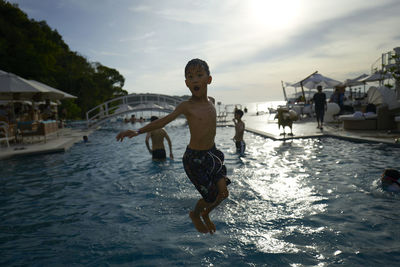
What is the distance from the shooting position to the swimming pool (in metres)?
3.32

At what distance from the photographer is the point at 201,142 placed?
105 inches

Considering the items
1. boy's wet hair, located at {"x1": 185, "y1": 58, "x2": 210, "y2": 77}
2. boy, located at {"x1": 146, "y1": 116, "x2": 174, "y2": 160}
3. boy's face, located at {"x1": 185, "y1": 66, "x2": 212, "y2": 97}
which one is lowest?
boy, located at {"x1": 146, "y1": 116, "x2": 174, "y2": 160}

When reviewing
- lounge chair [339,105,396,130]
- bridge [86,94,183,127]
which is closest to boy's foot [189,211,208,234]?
lounge chair [339,105,396,130]

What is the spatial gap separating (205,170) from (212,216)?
2.20m

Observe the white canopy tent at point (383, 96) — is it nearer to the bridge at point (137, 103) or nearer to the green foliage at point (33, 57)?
the bridge at point (137, 103)

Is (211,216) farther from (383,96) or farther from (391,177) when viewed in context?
(383,96)

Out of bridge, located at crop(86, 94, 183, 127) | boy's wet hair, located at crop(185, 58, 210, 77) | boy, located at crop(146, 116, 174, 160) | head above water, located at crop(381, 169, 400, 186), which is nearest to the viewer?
boy's wet hair, located at crop(185, 58, 210, 77)

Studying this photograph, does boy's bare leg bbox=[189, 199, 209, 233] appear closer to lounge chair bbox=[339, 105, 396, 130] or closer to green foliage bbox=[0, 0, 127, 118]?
lounge chair bbox=[339, 105, 396, 130]

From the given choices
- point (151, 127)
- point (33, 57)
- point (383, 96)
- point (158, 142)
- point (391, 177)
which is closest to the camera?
point (151, 127)

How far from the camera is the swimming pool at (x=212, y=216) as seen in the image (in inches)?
131

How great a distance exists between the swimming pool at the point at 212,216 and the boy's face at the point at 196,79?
213 cm

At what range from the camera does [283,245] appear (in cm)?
344

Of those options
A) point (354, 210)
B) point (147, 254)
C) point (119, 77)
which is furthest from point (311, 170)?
point (119, 77)

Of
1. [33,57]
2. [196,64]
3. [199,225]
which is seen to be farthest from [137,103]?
[199,225]
